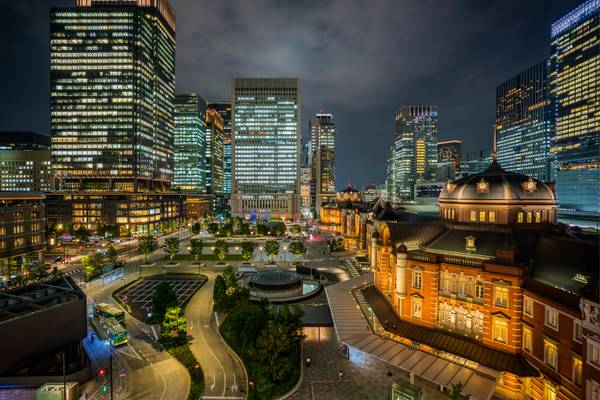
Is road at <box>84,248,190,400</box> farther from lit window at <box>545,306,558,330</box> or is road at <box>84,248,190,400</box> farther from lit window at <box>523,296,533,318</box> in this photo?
lit window at <box>545,306,558,330</box>

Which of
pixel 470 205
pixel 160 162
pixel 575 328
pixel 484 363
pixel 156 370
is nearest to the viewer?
pixel 575 328

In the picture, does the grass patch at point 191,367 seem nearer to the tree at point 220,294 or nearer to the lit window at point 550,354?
the tree at point 220,294

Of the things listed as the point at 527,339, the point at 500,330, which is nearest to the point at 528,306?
the point at 527,339

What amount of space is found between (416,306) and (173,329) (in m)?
32.2

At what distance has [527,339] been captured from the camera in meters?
31.0

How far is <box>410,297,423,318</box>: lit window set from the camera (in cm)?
3944

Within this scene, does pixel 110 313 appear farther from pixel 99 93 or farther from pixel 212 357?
pixel 99 93

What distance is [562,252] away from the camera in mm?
32156

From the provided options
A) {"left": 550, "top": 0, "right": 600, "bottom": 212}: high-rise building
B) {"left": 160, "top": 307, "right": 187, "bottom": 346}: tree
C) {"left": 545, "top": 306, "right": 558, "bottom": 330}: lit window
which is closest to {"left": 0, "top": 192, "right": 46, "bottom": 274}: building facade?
{"left": 160, "top": 307, "right": 187, "bottom": 346}: tree

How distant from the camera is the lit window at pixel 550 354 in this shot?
2755 centimetres

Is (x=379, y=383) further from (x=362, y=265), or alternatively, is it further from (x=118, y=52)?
(x=118, y=52)

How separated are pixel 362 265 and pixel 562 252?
52.8 metres

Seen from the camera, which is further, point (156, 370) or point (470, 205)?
point (470, 205)

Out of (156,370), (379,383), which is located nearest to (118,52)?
(156,370)
